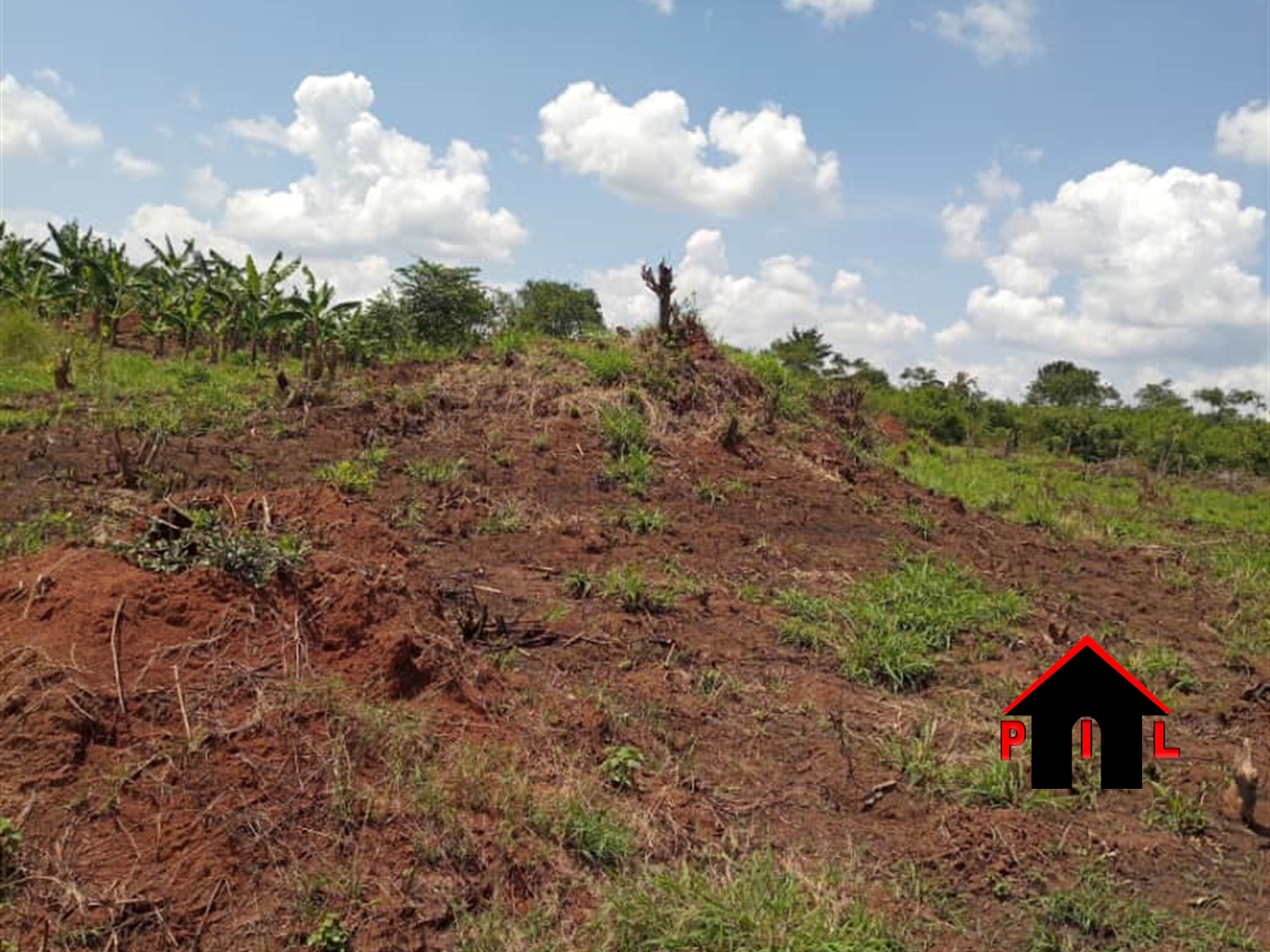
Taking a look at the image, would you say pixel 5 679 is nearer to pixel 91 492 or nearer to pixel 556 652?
pixel 556 652

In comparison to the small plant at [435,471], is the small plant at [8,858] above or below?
below

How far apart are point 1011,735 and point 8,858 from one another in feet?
15.4

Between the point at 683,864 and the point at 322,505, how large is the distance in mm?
3319

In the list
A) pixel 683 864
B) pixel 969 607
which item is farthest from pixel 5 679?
pixel 969 607

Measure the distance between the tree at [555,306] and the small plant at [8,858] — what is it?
27605 millimetres

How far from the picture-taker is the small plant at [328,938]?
2.91 meters

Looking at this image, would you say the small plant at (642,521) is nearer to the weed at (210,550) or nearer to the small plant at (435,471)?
the small plant at (435,471)

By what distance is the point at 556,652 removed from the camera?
562cm

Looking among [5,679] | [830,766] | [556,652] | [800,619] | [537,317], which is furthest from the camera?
[537,317]

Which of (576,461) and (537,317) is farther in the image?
(537,317)

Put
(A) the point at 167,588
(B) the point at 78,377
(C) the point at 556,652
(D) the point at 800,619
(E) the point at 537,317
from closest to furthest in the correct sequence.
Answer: (A) the point at 167,588 < (C) the point at 556,652 < (D) the point at 800,619 < (B) the point at 78,377 < (E) the point at 537,317

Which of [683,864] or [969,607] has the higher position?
[969,607]

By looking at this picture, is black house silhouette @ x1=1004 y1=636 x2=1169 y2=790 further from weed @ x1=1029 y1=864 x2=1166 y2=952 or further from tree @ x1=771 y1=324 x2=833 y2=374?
tree @ x1=771 y1=324 x2=833 y2=374

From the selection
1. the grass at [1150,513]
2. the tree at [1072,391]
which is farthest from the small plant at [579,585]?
the tree at [1072,391]
